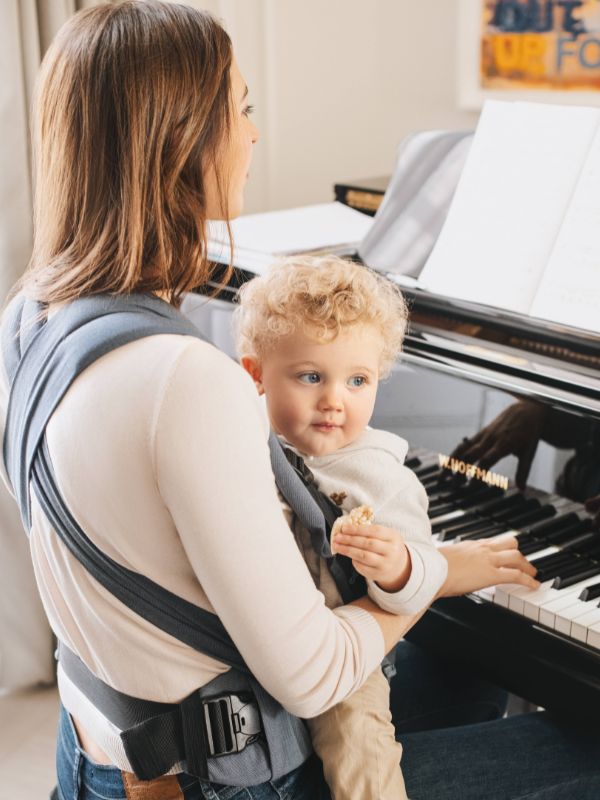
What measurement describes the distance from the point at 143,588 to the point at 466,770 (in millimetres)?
589

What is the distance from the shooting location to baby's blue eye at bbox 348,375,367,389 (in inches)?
51.6

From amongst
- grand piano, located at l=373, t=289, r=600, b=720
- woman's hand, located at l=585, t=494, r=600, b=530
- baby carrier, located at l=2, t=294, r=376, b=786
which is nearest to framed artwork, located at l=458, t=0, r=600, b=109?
grand piano, located at l=373, t=289, r=600, b=720

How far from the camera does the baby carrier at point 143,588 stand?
3.16 ft

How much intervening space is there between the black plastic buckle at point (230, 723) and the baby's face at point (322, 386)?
1.24ft

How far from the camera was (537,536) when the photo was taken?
60.5 inches

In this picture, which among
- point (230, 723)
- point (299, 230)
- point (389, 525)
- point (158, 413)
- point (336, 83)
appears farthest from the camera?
point (336, 83)

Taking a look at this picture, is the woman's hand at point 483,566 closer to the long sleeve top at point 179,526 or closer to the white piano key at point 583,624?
the white piano key at point 583,624

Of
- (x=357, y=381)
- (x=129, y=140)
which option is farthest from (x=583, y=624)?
(x=129, y=140)

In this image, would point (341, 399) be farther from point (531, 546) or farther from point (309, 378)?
point (531, 546)

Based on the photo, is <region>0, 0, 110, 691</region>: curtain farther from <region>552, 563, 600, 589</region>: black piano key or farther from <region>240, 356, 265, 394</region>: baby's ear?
<region>552, 563, 600, 589</region>: black piano key

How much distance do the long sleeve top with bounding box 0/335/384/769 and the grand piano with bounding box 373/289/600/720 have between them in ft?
1.51

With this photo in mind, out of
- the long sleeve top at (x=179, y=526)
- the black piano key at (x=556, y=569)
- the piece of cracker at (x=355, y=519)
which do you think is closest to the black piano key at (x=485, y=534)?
the black piano key at (x=556, y=569)

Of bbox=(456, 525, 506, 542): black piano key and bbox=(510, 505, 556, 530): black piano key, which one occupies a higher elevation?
bbox=(510, 505, 556, 530): black piano key

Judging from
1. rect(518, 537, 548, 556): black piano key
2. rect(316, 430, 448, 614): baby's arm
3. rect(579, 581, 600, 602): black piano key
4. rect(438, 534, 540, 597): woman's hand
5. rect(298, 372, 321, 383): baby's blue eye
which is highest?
rect(298, 372, 321, 383): baby's blue eye
